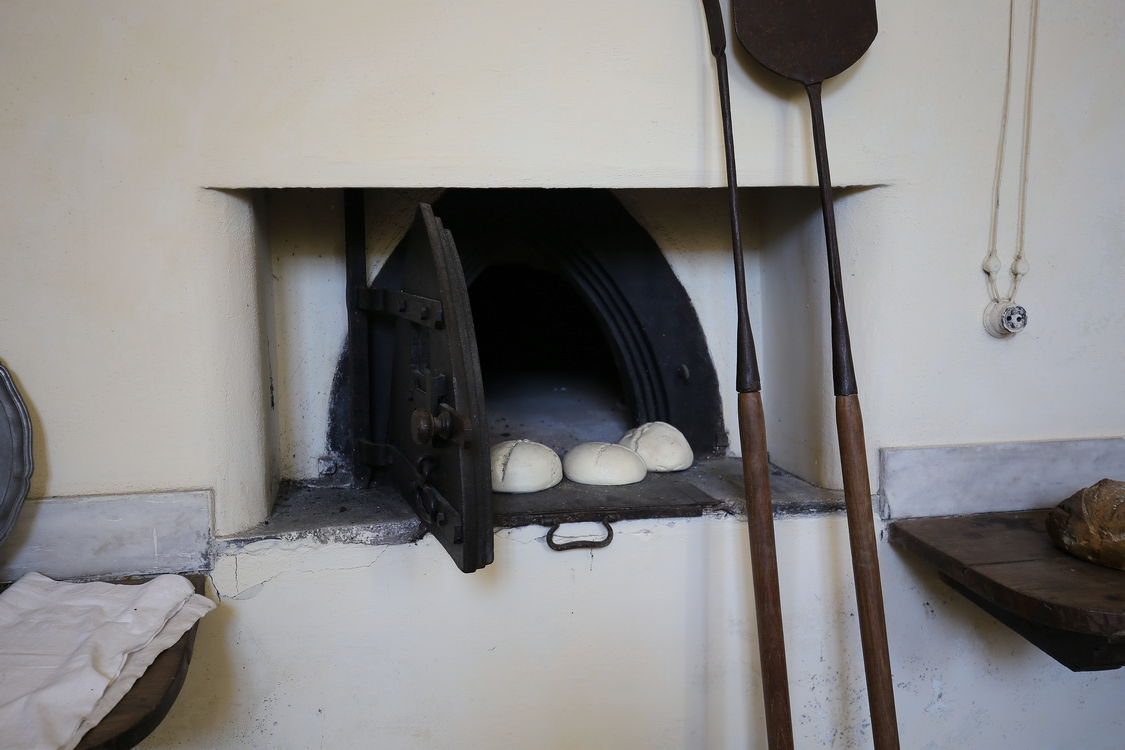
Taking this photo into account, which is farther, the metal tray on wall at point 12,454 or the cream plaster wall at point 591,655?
the cream plaster wall at point 591,655

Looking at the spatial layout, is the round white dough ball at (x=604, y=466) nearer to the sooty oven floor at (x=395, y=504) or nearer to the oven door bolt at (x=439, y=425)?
the sooty oven floor at (x=395, y=504)

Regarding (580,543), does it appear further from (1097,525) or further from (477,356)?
(1097,525)

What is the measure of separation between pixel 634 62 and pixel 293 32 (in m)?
0.53

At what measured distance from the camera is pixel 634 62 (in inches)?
50.7

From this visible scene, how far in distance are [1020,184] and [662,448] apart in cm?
81

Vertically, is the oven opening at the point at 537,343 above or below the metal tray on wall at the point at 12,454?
above

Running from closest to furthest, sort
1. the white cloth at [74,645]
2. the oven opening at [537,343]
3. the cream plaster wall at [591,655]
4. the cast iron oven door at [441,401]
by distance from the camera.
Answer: the white cloth at [74,645] → the cast iron oven door at [441,401] → the cream plaster wall at [591,655] → the oven opening at [537,343]

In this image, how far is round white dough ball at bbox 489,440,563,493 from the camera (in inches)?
57.8

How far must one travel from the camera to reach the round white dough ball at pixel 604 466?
5.05ft

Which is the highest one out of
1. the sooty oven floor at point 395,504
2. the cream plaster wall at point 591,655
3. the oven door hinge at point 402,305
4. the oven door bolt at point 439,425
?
the oven door hinge at point 402,305

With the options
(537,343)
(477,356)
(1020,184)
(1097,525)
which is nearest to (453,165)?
(477,356)

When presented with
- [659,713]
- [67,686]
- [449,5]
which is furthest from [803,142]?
[67,686]

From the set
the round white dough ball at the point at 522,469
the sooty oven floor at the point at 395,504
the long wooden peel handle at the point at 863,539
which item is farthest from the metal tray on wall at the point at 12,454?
the long wooden peel handle at the point at 863,539

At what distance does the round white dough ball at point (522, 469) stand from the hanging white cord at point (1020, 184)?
87cm
